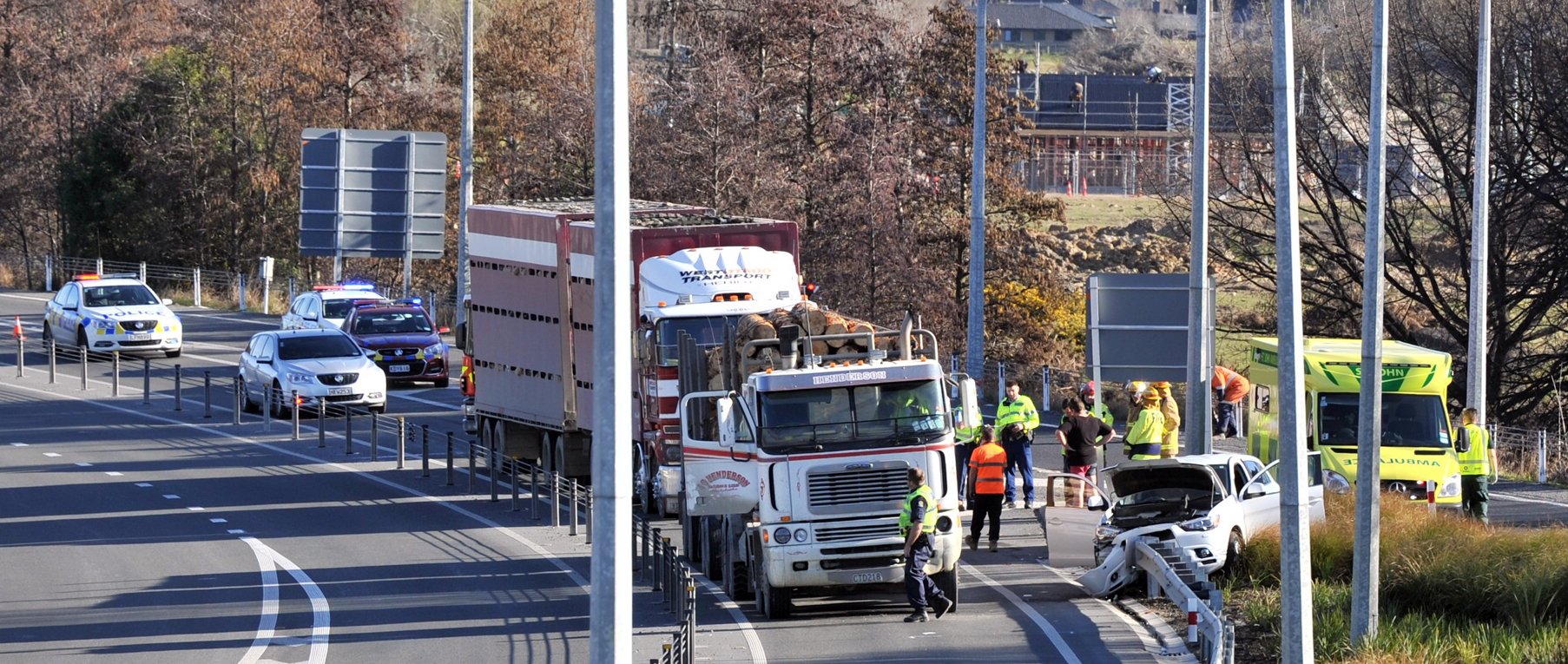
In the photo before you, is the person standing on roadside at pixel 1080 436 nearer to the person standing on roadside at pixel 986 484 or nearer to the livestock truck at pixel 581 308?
the person standing on roadside at pixel 986 484

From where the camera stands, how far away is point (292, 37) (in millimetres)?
62844

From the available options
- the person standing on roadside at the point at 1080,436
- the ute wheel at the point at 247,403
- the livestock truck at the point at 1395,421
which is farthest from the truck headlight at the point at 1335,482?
the ute wheel at the point at 247,403

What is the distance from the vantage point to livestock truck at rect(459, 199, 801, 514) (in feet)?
72.5

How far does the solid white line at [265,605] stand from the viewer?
52.9 feet

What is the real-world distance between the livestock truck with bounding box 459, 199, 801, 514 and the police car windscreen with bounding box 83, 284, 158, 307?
16.0 metres

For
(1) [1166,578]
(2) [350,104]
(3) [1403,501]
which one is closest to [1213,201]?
(3) [1403,501]

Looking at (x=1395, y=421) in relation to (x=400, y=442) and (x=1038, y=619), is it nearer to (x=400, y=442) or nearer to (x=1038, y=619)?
(x=1038, y=619)

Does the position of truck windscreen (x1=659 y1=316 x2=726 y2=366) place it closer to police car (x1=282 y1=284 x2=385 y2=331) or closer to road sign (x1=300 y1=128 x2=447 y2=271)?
police car (x1=282 y1=284 x2=385 y2=331)

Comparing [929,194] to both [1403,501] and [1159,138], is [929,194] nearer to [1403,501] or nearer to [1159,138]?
[1403,501]

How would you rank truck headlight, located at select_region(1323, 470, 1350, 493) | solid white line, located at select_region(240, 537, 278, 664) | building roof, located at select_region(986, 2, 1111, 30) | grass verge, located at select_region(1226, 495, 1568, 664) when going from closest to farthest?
grass verge, located at select_region(1226, 495, 1568, 664) → solid white line, located at select_region(240, 537, 278, 664) → truck headlight, located at select_region(1323, 470, 1350, 493) → building roof, located at select_region(986, 2, 1111, 30)

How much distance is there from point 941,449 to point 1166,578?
2418 millimetres

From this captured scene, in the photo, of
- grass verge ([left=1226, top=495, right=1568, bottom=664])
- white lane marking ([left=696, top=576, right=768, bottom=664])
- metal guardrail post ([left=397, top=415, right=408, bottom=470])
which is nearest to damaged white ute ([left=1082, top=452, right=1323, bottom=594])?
grass verge ([left=1226, top=495, right=1568, bottom=664])

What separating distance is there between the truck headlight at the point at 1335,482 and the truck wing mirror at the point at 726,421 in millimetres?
8070

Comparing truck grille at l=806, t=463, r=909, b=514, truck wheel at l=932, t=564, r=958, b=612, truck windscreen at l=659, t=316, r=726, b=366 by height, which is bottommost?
truck wheel at l=932, t=564, r=958, b=612
